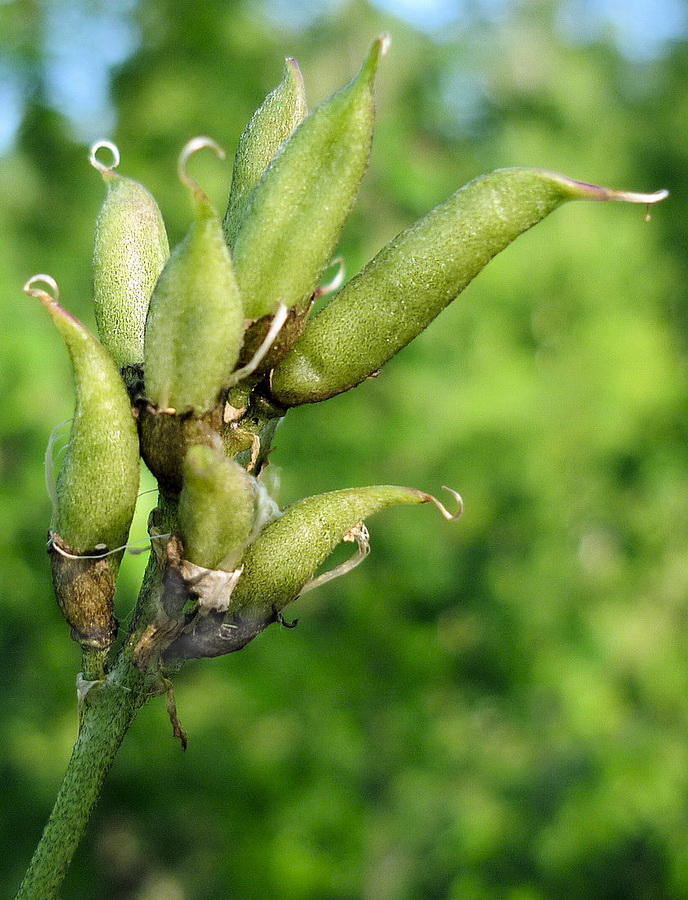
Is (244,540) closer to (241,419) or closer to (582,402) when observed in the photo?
(241,419)

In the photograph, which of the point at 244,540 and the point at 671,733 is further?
the point at 671,733

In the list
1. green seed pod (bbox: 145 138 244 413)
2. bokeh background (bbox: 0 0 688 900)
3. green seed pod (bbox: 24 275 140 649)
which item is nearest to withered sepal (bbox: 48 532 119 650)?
green seed pod (bbox: 24 275 140 649)

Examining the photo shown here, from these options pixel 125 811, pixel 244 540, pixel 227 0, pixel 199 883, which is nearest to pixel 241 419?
pixel 244 540

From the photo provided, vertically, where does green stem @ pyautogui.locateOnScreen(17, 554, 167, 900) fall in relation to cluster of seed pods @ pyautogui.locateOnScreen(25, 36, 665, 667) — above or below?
below

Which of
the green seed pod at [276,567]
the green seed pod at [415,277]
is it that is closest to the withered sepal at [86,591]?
the green seed pod at [276,567]

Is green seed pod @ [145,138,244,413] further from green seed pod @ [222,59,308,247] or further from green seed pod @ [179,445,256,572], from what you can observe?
green seed pod @ [222,59,308,247]

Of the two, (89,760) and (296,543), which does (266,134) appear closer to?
(296,543)

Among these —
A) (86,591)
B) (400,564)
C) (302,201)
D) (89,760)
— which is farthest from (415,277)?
(400,564)
